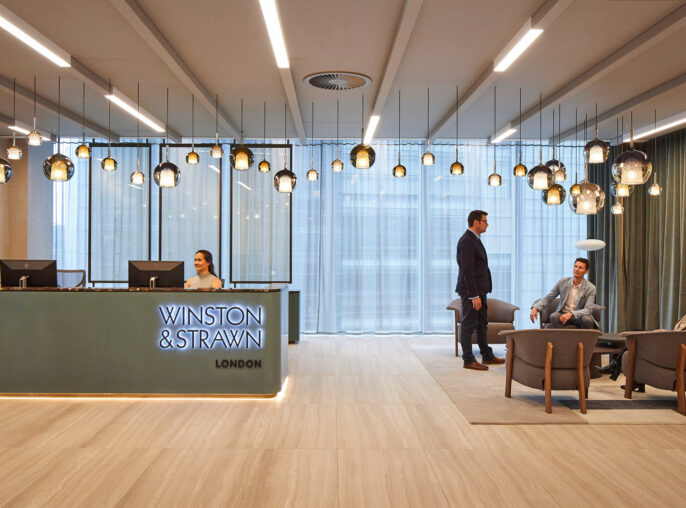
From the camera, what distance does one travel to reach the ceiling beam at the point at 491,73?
435cm

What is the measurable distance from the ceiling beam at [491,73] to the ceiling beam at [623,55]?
3.44ft

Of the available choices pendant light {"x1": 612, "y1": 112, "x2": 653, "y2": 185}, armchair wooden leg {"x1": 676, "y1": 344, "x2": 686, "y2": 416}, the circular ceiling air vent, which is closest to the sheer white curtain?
the circular ceiling air vent

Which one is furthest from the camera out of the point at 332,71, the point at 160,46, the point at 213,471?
the point at 332,71

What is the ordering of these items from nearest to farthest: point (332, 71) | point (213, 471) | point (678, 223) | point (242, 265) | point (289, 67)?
point (213, 471), point (289, 67), point (332, 71), point (678, 223), point (242, 265)

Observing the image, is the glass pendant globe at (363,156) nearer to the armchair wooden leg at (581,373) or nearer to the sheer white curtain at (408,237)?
the armchair wooden leg at (581,373)

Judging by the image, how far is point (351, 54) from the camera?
575cm

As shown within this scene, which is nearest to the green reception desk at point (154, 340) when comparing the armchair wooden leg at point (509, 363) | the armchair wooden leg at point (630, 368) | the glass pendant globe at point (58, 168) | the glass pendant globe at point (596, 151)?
the glass pendant globe at point (58, 168)

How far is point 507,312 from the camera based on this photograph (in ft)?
26.2

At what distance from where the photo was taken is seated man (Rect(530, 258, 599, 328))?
675 centimetres

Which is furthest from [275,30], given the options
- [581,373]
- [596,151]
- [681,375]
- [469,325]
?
[681,375]

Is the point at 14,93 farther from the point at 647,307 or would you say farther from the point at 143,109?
the point at 647,307

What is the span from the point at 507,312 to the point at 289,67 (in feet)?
15.8

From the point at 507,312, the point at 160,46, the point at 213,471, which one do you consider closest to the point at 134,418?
the point at 213,471

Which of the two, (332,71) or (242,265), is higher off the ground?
(332,71)
